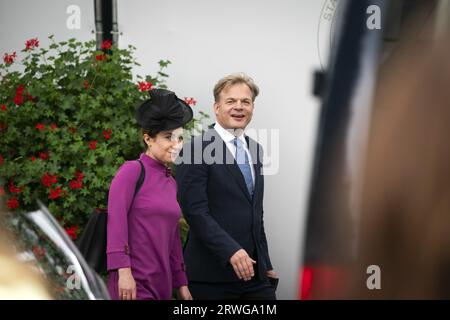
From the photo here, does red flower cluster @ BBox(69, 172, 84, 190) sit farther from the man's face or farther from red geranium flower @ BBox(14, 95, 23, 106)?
the man's face

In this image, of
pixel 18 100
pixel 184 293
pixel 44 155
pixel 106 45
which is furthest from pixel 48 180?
pixel 184 293

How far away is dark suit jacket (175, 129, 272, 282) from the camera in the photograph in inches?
160

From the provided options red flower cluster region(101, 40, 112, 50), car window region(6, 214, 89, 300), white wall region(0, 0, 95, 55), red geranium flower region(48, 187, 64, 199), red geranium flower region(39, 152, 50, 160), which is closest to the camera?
car window region(6, 214, 89, 300)

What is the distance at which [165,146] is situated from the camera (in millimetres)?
3791

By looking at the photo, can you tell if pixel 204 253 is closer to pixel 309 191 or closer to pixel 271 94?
pixel 309 191

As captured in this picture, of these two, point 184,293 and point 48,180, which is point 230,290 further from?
point 48,180

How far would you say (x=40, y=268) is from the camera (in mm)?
2092

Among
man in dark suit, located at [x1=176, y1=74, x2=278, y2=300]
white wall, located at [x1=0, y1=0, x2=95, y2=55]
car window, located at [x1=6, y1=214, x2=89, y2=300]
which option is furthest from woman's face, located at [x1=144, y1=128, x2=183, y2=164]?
white wall, located at [x1=0, y1=0, x2=95, y2=55]

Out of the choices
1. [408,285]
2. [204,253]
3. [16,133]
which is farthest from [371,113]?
[16,133]

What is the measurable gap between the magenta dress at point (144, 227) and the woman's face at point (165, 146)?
0.11 feet

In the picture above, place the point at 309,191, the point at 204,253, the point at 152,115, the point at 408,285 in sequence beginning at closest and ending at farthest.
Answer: the point at 408,285, the point at 309,191, the point at 152,115, the point at 204,253

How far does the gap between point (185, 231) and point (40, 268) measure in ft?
10.9

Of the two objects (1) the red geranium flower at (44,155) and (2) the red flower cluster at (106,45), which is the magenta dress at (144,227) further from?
(2) the red flower cluster at (106,45)

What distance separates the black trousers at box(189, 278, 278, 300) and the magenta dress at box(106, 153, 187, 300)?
39cm
